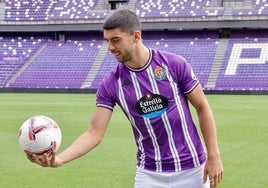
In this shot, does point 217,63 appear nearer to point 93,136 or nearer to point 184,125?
point 93,136

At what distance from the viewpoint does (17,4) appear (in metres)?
55.1

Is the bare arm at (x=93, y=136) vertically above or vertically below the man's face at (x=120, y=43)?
below

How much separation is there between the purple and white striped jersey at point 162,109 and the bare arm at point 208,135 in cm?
8

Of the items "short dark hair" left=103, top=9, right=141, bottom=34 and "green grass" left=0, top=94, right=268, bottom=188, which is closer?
"short dark hair" left=103, top=9, right=141, bottom=34

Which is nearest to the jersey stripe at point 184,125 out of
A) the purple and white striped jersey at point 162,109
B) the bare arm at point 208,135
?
the purple and white striped jersey at point 162,109

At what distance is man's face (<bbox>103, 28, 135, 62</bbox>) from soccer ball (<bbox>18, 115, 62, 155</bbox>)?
795mm

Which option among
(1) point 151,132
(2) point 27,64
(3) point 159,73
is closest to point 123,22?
(3) point 159,73

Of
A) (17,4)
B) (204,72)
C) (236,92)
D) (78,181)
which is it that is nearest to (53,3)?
(17,4)

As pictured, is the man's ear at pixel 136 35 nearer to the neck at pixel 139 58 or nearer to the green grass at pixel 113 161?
the neck at pixel 139 58

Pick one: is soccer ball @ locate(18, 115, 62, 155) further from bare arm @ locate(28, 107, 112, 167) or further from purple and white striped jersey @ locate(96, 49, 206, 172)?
purple and white striped jersey @ locate(96, 49, 206, 172)

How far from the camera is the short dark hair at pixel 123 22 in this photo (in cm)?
426

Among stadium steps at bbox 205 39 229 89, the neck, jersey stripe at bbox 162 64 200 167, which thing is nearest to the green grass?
jersey stripe at bbox 162 64 200 167

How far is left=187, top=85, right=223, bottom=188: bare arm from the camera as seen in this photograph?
4480 mm

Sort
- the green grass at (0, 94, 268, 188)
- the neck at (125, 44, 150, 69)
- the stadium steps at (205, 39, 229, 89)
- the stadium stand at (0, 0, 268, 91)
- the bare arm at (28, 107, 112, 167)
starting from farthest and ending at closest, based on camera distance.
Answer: the stadium stand at (0, 0, 268, 91) → the stadium steps at (205, 39, 229, 89) → the green grass at (0, 94, 268, 188) → the bare arm at (28, 107, 112, 167) → the neck at (125, 44, 150, 69)
